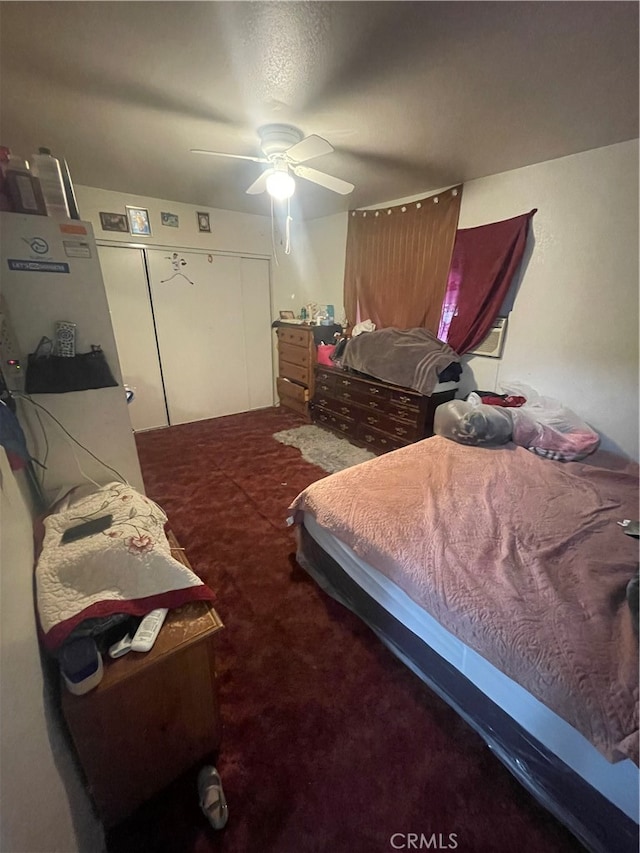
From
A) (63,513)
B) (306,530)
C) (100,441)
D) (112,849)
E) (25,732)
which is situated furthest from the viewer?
(306,530)

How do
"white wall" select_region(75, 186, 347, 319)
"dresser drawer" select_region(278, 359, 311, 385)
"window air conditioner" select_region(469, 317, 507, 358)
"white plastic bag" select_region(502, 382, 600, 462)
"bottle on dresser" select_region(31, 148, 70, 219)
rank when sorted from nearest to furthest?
1. "bottle on dresser" select_region(31, 148, 70, 219)
2. "white plastic bag" select_region(502, 382, 600, 462)
3. "window air conditioner" select_region(469, 317, 507, 358)
4. "white wall" select_region(75, 186, 347, 319)
5. "dresser drawer" select_region(278, 359, 311, 385)

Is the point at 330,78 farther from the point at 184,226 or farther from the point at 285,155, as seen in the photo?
the point at 184,226

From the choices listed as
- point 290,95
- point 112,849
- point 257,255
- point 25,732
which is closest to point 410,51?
point 290,95

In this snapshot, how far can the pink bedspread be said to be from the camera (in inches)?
35.3

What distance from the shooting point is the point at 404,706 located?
4.31ft

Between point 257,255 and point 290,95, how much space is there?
2.69 meters

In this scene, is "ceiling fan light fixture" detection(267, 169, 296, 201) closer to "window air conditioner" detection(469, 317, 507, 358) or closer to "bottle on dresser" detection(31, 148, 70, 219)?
"bottle on dresser" detection(31, 148, 70, 219)

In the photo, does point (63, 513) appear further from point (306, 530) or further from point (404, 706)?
point (404, 706)

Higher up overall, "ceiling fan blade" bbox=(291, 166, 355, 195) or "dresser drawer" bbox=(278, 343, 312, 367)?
"ceiling fan blade" bbox=(291, 166, 355, 195)

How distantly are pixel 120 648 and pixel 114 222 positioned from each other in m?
3.76

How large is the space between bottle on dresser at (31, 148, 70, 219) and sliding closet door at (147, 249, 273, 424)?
8.03 feet

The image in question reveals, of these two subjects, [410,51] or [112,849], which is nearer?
[112,849]

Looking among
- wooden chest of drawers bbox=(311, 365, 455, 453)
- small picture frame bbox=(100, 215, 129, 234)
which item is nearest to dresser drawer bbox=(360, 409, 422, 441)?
wooden chest of drawers bbox=(311, 365, 455, 453)

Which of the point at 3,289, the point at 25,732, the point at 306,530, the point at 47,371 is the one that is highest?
the point at 3,289
